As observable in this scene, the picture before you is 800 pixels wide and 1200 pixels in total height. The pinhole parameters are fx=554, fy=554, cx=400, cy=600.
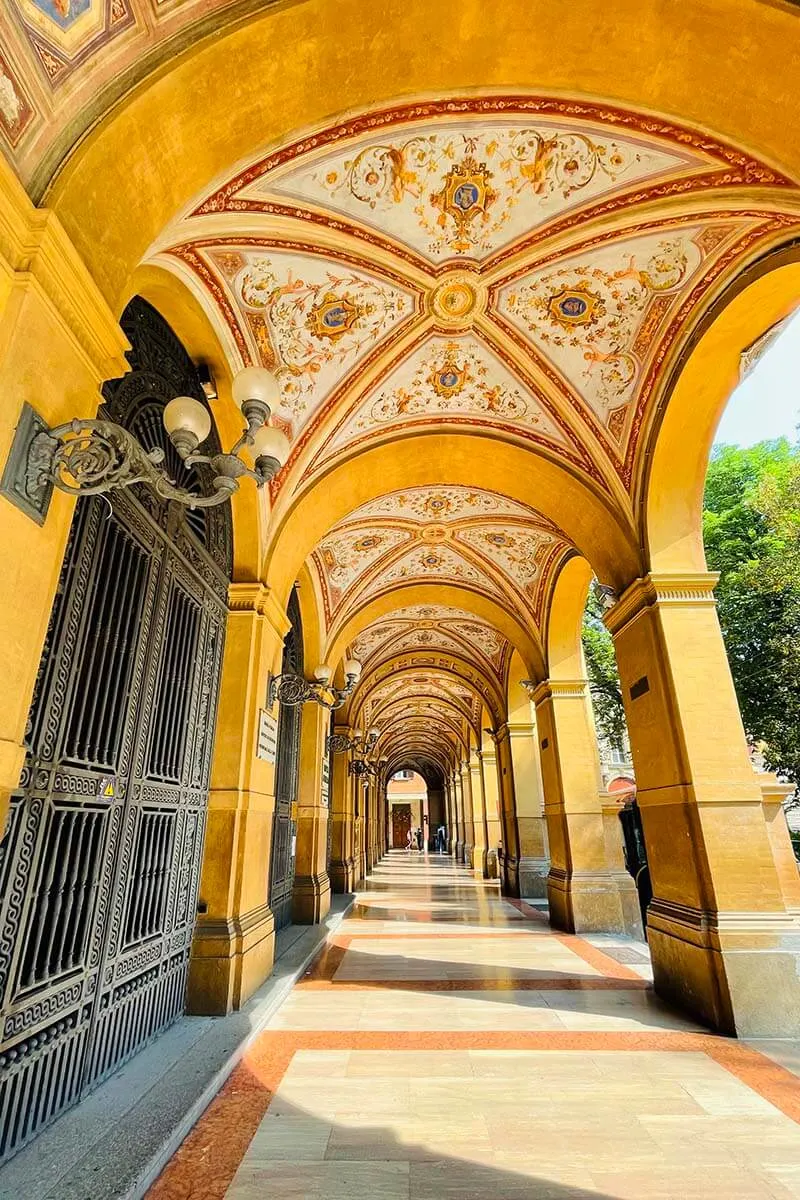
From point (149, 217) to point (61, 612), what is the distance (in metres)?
1.66

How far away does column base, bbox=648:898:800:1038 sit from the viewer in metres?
3.59

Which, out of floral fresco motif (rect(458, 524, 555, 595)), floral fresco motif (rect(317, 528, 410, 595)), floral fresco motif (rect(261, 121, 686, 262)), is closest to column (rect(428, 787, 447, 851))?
floral fresco motif (rect(458, 524, 555, 595))

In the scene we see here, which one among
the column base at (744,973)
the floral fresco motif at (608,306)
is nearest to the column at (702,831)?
the column base at (744,973)

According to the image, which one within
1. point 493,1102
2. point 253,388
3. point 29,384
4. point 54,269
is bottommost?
point 493,1102

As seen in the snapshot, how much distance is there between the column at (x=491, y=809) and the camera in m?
14.0

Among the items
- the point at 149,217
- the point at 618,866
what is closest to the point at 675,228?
the point at 149,217

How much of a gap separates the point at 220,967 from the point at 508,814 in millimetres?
7680

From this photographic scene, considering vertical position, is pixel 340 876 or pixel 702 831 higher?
pixel 702 831

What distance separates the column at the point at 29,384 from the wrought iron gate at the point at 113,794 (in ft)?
1.91

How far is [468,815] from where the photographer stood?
63.0ft

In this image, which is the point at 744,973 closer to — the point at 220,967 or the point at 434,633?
the point at 220,967

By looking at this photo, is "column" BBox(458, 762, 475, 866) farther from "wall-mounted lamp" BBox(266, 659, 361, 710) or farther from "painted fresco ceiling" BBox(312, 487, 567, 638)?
"wall-mounted lamp" BBox(266, 659, 361, 710)

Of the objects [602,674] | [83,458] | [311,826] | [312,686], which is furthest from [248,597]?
[602,674]

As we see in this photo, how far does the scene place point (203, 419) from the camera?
2084 millimetres
